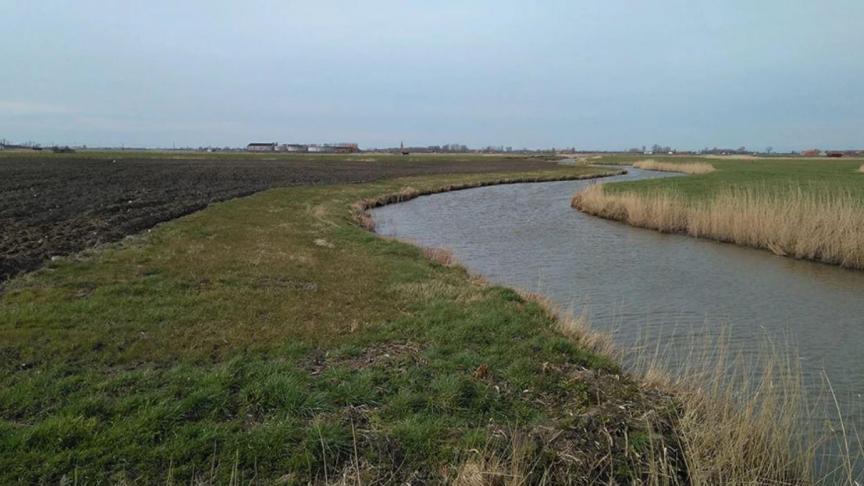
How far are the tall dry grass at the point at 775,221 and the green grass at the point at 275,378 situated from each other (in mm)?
11308

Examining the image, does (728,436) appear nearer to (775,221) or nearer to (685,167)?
(775,221)

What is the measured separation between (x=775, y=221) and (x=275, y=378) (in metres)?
17.2

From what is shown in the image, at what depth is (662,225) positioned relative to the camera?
2086 centimetres

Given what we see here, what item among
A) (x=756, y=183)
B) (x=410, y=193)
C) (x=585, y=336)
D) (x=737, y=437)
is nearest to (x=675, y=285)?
(x=585, y=336)

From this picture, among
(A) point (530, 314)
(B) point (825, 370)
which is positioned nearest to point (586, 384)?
(A) point (530, 314)

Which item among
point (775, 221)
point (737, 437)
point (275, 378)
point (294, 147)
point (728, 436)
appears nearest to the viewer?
point (728, 436)

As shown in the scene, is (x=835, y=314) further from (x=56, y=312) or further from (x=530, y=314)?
(x=56, y=312)

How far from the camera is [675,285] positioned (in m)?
12.4

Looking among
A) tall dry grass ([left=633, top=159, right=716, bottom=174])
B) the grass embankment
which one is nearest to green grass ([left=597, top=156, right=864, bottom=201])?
the grass embankment

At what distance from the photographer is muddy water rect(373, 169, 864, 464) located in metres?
8.35

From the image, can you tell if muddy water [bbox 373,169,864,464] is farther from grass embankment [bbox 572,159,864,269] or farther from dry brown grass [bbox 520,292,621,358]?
dry brown grass [bbox 520,292,621,358]

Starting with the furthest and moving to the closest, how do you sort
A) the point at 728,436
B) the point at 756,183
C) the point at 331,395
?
the point at 756,183, the point at 331,395, the point at 728,436

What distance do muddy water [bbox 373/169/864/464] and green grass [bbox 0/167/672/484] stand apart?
2631 millimetres

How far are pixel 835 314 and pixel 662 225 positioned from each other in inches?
430
